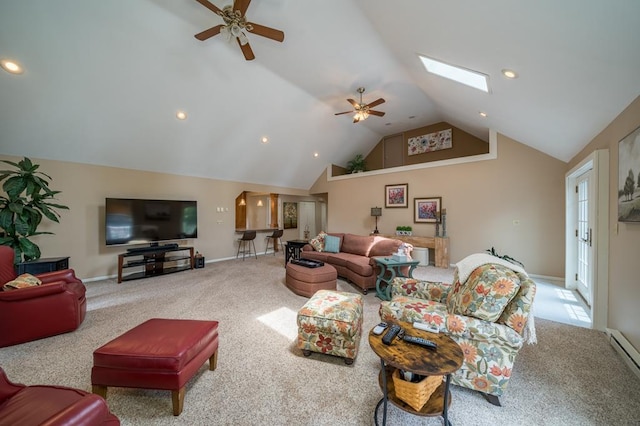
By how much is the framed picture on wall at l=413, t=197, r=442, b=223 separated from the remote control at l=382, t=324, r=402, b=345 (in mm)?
4972

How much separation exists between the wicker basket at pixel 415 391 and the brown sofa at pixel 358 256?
96.3 inches

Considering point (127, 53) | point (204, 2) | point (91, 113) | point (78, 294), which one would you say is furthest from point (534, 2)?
point (91, 113)

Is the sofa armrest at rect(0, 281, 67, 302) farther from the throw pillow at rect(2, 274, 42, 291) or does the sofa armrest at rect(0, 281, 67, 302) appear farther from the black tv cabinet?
the black tv cabinet

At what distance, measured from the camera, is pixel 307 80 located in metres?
4.44

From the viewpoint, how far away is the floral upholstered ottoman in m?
2.01

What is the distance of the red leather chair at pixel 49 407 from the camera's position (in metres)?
0.86

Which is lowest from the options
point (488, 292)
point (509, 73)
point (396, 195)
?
point (488, 292)

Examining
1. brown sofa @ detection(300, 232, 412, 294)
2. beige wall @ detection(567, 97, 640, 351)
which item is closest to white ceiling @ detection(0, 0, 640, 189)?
beige wall @ detection(567, 97, 640, 351)

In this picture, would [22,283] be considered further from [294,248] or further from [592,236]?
[592,236]

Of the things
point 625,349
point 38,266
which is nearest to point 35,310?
point 38,266

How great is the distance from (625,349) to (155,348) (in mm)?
3995

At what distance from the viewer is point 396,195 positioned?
21.9ft

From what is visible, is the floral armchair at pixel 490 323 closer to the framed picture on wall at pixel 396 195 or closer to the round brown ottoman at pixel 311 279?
the round brown ottoman at pixel 311 279

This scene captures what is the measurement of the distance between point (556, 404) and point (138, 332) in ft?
10.2
